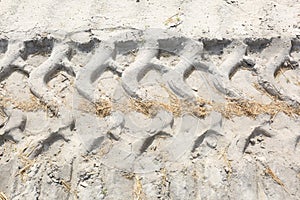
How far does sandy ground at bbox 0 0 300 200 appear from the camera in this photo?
1779mm

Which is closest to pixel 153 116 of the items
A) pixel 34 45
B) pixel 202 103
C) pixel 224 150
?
pixel 202 103

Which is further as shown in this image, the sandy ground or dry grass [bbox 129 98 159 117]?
dry grass [bbox 129 98 159 117]

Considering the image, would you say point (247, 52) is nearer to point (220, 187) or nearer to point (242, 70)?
point (242, 70)

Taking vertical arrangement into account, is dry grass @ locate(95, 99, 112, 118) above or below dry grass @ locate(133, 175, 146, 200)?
above

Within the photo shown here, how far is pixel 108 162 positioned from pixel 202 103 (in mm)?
550

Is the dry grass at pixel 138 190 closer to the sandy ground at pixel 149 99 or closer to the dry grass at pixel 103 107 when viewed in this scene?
the sandy ground at pixel 149 99

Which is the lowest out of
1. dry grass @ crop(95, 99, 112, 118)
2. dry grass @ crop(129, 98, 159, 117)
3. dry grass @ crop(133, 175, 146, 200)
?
dry grass @ crop(133, 175, 146, 200)

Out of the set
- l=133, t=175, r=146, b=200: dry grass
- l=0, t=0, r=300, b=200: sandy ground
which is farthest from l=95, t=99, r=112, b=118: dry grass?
l=133, t=175, r=146, b=200: dry grass

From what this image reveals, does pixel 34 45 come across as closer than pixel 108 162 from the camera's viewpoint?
No

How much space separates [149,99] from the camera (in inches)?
80.6

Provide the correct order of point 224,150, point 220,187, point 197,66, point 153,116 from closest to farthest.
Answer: point 220,187 → point 224,150 → point 153,116 → point 197,66

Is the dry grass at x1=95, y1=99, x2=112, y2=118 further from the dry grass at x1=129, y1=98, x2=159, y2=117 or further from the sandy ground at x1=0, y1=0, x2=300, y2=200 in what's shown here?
the dry grass at x1=129, y1=98, x2=159, y2=117

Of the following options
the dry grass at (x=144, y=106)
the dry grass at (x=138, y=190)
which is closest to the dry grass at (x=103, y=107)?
the dry grass at (x=144, y=106)

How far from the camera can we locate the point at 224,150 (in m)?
1.85
